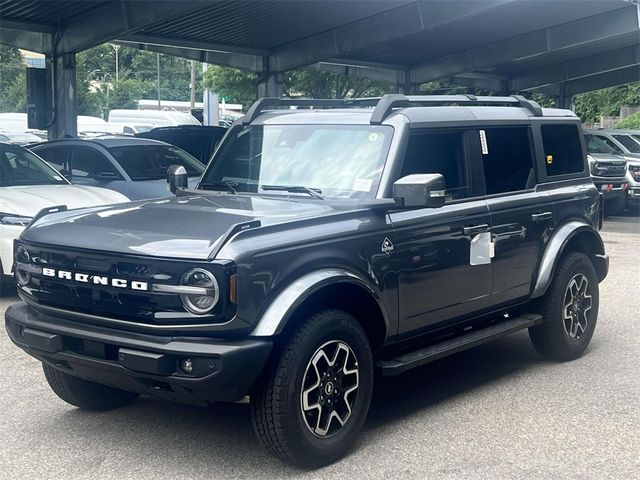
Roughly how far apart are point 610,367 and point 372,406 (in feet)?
6.97

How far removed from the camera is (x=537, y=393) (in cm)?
610

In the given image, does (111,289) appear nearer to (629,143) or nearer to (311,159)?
(311,159)

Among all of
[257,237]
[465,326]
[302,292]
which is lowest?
[465,326]

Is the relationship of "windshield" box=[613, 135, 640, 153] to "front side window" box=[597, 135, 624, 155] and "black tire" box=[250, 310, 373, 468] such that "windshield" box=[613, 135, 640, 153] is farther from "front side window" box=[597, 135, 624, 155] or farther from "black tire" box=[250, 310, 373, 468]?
"black tire" box=[250, 310, 373, 468]

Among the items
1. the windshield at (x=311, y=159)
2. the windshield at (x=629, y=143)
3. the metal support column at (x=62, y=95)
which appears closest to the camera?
the windshield at (x=311, y=159)

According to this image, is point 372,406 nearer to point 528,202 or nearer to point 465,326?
point 465,326

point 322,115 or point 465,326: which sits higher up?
point 322,115

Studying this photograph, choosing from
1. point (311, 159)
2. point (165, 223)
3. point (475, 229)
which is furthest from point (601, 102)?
point (165, 223)

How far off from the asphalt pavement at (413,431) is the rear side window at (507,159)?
1.41m

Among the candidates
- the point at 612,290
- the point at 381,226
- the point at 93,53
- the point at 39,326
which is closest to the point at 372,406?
the point at 381,226

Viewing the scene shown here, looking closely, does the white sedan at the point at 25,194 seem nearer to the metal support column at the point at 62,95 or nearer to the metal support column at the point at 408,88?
the metal support column at the point at 62,95

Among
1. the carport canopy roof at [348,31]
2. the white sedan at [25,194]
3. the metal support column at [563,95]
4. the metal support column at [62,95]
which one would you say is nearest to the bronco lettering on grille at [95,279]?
the white sedan at [25,194]

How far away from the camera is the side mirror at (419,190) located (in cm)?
506

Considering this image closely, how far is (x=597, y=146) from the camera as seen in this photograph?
815 inches
